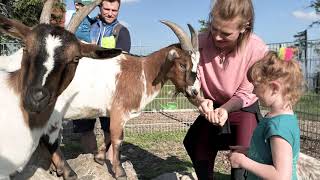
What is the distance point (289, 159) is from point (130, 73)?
136 inches

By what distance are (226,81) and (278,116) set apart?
4.09 feet

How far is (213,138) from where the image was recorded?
172 inches

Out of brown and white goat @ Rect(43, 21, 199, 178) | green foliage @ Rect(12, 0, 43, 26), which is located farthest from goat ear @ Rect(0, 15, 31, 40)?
green foliage @ Rect(12, 0, 43, 26)

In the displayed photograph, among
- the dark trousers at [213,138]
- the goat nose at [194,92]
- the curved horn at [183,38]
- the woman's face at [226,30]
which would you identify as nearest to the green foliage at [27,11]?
the curved horn at [183,38]

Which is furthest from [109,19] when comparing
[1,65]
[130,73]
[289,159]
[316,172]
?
[289,159]

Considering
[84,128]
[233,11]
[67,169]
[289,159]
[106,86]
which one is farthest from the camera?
[84,128]

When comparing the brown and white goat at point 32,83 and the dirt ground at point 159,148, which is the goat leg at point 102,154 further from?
the brown and white goat at point 32,83

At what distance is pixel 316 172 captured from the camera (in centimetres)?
407

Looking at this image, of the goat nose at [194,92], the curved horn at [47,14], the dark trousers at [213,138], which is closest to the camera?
the dark trousers at [213,138]

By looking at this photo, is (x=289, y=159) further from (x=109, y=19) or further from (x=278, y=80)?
(x=109, y=19)

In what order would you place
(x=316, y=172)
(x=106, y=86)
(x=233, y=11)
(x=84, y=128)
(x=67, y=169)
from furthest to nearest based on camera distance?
(x=84, y=128), (x=106, y=86), (x=67, y=169), (x=316, y=172), (x=233, y=11)

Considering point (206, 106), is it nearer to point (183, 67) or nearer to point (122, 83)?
point (122, 83)

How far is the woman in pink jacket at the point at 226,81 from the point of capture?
11.6 feet

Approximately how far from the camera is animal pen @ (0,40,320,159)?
Answer: 7996 millimetres
